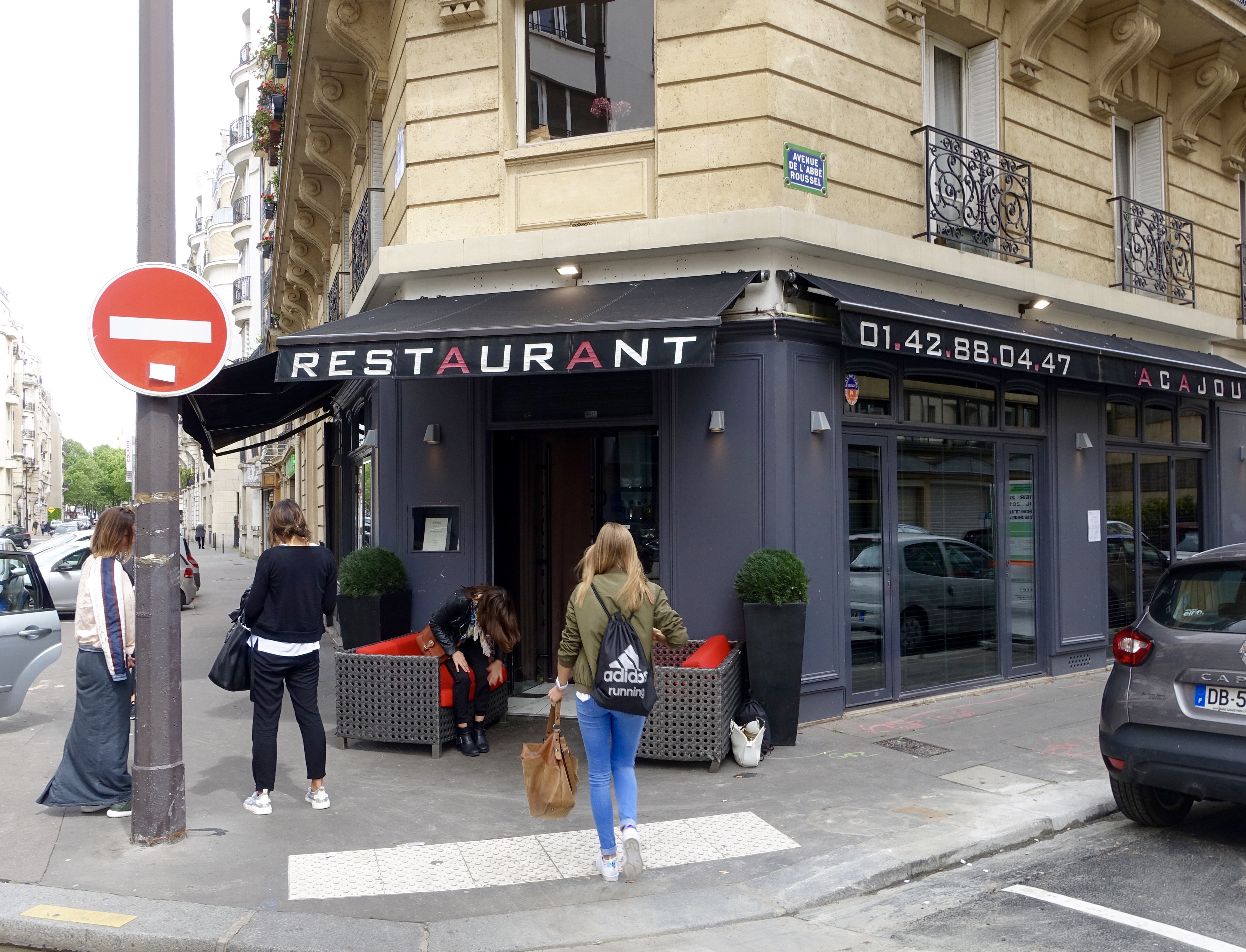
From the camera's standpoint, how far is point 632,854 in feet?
15.5

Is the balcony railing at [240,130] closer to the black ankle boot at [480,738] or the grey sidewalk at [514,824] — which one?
the grey sidewalk at [514,824]

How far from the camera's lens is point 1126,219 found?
37.6 feet

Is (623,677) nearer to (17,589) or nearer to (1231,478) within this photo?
(17,589)

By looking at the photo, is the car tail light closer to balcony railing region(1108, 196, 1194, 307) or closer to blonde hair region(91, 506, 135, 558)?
blonde hair region(91, 506, 135, 558)

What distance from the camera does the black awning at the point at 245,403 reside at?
10.1 m

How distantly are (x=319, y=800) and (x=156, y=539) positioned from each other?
1875 millimetres

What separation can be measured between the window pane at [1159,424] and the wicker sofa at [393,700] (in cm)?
898

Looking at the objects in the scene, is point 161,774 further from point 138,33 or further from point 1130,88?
point 1130,88

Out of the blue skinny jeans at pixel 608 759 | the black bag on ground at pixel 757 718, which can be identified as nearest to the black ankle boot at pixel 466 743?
the black bag on ground at pixel 757 718

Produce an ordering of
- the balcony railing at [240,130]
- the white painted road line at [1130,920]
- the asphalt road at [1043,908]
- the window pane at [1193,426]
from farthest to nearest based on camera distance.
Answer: the balcony railing at [240,130] < the window pane at [1193,426] < the asphalt road at [1043,908] < the white painted road line at [1130,920]

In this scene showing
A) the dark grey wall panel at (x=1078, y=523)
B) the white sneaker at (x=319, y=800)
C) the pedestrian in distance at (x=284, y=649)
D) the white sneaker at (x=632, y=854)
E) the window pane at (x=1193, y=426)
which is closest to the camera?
the white sneaker at (x=632, y=854)

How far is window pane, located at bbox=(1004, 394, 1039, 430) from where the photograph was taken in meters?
9.97

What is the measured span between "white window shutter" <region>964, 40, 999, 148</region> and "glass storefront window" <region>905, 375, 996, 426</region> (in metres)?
2.50

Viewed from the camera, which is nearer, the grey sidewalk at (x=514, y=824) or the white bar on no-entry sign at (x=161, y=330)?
the grey sidewalk at (x=514, y=824)
